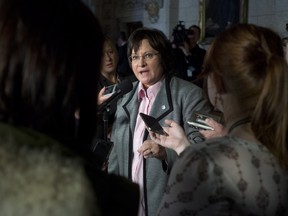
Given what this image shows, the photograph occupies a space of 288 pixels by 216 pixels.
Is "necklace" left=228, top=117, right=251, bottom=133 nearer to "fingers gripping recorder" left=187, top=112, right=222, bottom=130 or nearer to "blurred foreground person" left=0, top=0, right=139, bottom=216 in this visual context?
"blurred foreground person" left=0, top=0, right=139, bottom=216

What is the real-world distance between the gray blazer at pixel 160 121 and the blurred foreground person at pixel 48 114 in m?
1.21

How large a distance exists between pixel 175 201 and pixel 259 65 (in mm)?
370

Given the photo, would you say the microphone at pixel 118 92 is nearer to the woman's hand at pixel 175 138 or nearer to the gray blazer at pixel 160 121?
the gray blazer at pixel 160 121

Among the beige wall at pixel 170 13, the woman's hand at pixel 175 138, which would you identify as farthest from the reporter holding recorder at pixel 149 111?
the beige wall at pixel 170 13

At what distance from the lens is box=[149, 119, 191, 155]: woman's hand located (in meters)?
1.78

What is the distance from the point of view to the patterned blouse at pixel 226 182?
3.60 ft

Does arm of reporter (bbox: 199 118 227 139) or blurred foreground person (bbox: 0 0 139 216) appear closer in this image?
blurred foreground person (bbox: 0 0 139 216)

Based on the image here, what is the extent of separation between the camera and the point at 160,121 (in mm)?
2180

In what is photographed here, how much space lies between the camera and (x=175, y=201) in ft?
3.73

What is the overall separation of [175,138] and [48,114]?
977 millimetres

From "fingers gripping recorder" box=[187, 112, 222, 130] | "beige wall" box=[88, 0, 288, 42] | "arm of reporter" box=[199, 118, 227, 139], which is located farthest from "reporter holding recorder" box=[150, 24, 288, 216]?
"beige wall" box=[88, 0, 288, 42]

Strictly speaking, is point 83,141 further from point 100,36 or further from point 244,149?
point 244,149

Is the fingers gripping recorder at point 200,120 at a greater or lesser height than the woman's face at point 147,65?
lesser

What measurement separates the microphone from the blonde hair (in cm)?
96
